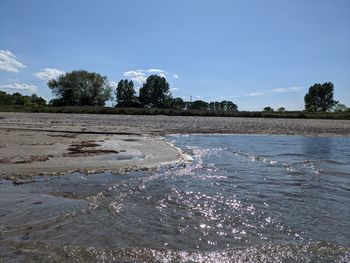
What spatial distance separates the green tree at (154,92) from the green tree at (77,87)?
18.6 m

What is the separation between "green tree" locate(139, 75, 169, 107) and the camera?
13225cm

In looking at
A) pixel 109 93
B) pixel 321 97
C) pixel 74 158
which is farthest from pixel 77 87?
pixel 74 158

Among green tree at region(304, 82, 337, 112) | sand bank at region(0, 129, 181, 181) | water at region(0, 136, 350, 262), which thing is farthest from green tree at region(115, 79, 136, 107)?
water at region(0, 136, 350, 262)

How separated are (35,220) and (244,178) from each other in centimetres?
688

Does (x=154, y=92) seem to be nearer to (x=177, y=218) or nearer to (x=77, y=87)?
(x=77, y=87)

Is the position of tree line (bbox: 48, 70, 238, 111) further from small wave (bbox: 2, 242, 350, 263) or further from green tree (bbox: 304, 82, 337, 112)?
small wave (bbox: 2, 242, 350, 263)

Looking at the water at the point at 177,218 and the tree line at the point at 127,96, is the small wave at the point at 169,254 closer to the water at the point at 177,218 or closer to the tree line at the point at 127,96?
the water at the point at 177,218

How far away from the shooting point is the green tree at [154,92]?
5207 inches

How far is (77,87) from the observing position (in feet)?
386

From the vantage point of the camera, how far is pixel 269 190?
33.3 feet

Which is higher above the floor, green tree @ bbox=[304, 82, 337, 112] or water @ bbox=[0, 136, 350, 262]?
green tree @ bbox=[304, 82, 337, 112]

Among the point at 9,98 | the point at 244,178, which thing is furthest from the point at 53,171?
the point at 9,98

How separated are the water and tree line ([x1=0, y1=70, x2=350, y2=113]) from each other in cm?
10179

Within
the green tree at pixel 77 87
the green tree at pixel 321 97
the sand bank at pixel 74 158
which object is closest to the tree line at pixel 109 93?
the green tree at pixel 77 87
